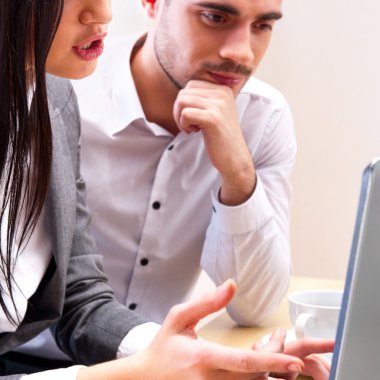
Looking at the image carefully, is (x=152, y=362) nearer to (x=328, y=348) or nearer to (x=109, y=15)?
(x=328, y=348)

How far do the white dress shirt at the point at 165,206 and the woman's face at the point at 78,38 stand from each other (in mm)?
491

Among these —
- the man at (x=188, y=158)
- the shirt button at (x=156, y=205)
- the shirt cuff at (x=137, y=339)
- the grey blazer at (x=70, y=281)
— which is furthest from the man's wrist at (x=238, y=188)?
the shirt cuff at (x=137, y=339)

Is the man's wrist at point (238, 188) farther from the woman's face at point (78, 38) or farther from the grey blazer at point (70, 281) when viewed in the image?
the woman's face at point (78, 38)

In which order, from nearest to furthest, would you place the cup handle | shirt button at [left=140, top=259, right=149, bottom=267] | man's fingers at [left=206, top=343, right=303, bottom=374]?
man's fingers at [left=206, top=343, right=303, bottom=374]
the cup handle
shirt button at [left=140, top=259, right=149, bottom=267]

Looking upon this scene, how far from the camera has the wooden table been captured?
133cm

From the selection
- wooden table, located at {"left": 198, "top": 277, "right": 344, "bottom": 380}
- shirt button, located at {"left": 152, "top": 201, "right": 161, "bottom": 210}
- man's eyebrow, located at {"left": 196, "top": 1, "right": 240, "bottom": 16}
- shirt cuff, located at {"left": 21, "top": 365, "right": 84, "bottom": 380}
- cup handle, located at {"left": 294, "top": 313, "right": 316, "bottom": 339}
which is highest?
man's eyebrow, located at {"left": 196, "top": 1, "right": 240, "bottom": 16}

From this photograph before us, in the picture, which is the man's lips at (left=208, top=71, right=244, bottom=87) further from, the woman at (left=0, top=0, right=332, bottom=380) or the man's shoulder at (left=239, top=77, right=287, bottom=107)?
the woman at (left=0, top=0, right=332, bottom=380)

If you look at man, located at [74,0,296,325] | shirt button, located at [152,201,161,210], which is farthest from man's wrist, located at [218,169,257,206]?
shirt button, located at [152,201,161,210]

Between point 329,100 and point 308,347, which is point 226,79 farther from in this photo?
point 329,100

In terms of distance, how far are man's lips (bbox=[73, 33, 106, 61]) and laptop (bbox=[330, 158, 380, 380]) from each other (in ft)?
2.10

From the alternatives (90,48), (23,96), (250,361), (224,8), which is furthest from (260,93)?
(250,361)

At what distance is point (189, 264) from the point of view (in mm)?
1707

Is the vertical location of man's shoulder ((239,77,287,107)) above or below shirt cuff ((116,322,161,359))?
above

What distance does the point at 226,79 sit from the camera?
1628 millimetres
